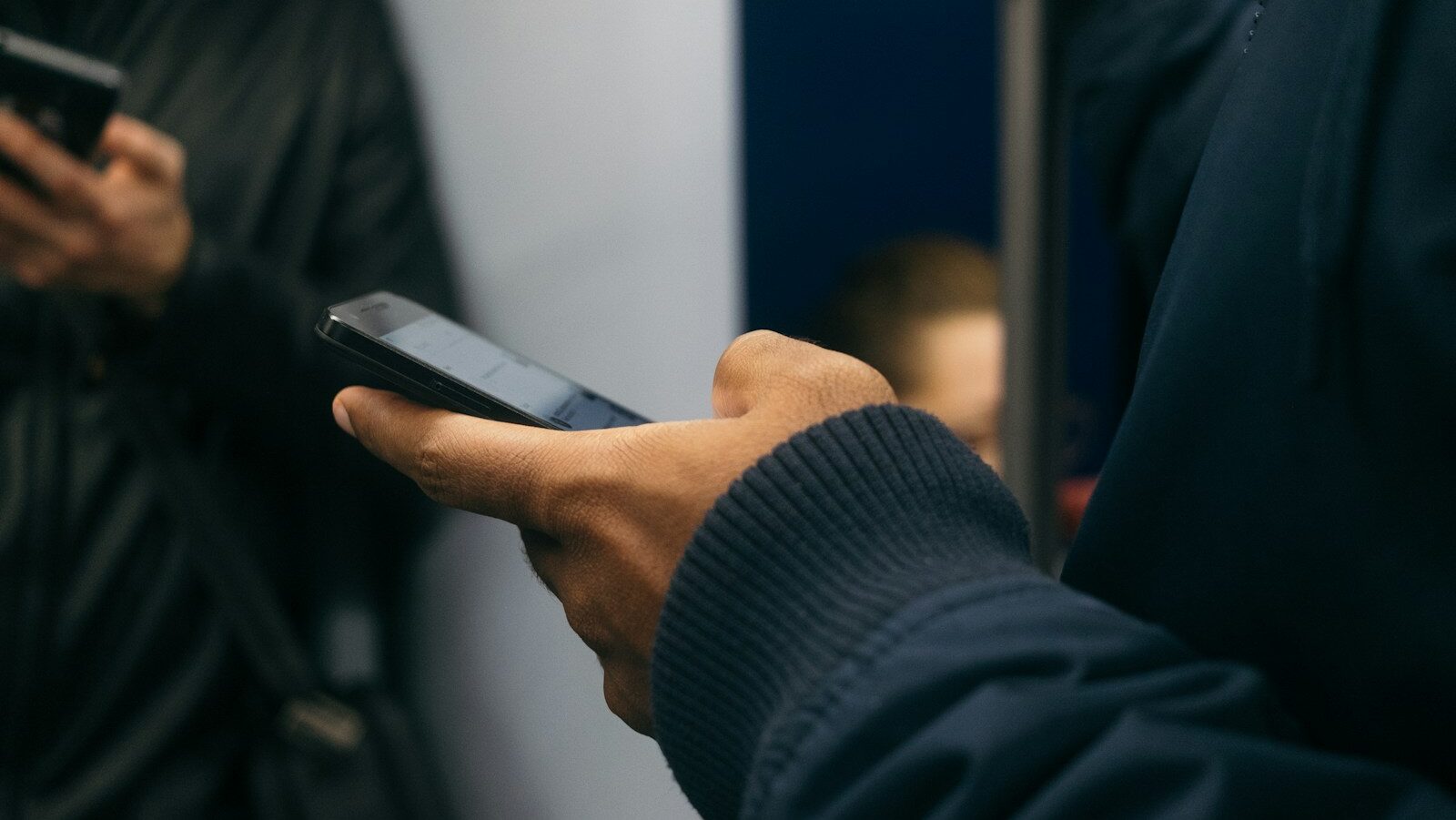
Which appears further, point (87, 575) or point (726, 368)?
point (87, 575)

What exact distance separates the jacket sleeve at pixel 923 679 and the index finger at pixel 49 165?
0.61 metres

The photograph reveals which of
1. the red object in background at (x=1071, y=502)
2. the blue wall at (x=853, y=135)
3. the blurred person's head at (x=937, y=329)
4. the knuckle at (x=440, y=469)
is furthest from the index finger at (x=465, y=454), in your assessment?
the red object in background at (x=1071, y=502)

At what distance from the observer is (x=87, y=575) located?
0.77 m

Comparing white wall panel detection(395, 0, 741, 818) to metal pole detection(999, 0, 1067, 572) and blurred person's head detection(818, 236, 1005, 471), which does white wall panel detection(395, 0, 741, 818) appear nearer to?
metal pole detection(999, 0, 1067, 572)

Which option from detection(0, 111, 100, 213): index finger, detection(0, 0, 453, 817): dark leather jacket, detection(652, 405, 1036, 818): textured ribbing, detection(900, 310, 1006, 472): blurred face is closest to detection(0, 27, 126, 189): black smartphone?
detection(0, 111, 100, 213): index finger

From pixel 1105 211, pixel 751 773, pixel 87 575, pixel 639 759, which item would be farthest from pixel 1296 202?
pixel 87 575

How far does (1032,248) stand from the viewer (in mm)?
974

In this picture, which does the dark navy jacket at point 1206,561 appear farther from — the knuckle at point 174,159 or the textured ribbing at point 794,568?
the knuckle at point 174,159

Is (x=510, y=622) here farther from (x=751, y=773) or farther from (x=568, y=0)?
(x=751, y=773)

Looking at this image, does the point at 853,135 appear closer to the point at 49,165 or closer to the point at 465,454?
the point at 49,165

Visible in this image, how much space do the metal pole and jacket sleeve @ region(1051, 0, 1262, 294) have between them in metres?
0.13

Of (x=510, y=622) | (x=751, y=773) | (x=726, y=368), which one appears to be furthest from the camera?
(x=510, y=622)

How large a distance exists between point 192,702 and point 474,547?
26 cm

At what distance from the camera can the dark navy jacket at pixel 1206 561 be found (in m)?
0.29
